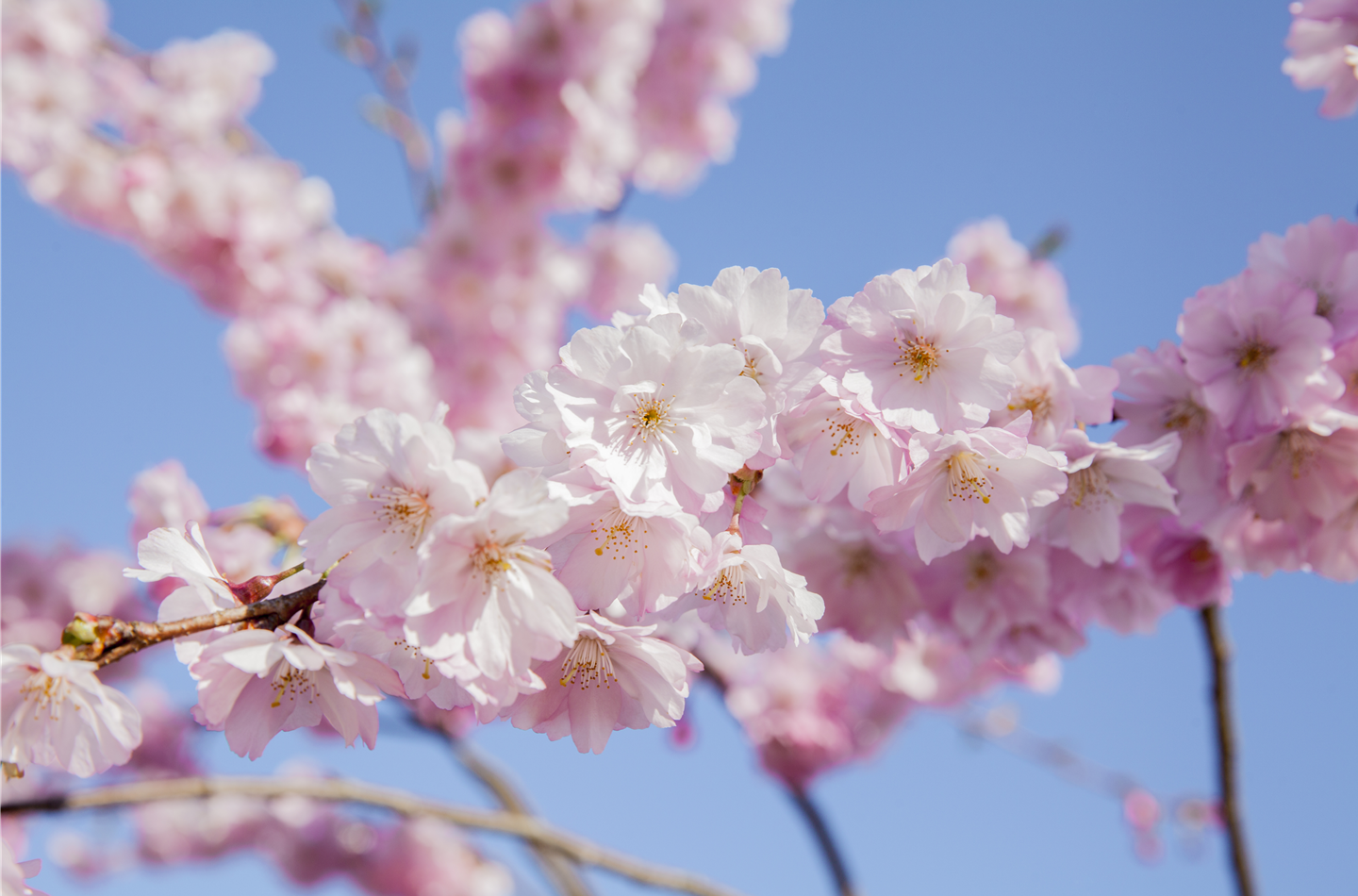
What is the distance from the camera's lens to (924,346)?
1160 millimetres

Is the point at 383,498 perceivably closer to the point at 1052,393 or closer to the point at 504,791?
the point at 1052,393

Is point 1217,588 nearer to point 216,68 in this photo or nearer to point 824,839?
point 824,839

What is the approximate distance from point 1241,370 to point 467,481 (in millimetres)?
1264

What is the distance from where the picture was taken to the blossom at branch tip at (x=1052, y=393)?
139 centimetres

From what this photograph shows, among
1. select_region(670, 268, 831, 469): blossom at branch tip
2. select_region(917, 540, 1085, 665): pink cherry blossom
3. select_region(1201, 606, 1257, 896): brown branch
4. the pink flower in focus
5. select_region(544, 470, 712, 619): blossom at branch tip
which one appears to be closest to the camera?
select_region(544, 470, 712, 619): blossom at branch tip

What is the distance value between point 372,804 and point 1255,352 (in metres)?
2.24

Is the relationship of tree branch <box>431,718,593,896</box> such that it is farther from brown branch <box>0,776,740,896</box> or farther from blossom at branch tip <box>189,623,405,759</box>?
blossom at branch tip <box>189,623,405,759</box>

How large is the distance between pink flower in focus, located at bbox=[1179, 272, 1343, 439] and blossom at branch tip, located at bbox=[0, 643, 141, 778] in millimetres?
1635

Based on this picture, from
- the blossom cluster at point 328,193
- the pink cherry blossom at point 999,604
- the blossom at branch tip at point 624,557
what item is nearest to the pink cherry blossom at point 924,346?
the blossom at branch tip at point 624,557

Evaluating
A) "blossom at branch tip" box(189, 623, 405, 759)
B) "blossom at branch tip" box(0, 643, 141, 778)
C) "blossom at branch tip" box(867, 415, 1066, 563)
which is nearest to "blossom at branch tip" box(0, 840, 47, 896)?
"blossom at branch tip" box(0, 643, 141, 778)

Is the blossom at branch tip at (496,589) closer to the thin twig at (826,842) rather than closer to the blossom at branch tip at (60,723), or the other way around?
the blossom at branch tip at (60,723)

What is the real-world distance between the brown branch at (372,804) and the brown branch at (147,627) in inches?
54.6

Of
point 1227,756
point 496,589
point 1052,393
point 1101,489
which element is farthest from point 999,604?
point 496,589

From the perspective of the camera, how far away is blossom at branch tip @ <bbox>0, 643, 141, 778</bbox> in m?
1.02
